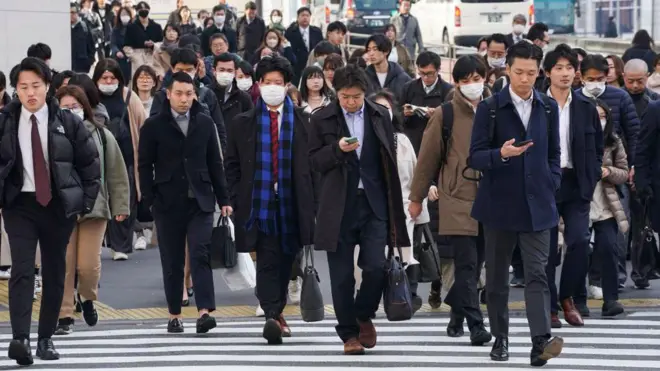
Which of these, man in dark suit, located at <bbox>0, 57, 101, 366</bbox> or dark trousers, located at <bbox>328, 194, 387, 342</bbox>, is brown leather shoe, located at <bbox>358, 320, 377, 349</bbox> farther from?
man in dark suit, located at <bbox>0, 57, 101, 366</bbox>

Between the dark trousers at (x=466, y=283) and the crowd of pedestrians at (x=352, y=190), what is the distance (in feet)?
0.04

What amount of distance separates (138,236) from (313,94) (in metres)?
3.67

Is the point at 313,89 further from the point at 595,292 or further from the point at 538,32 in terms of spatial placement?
the point at 538,32

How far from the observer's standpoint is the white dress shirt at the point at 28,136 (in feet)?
31.7

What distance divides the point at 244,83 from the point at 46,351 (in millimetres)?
5113

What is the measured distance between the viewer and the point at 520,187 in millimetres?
9258

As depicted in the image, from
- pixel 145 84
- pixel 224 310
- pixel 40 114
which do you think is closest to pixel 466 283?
pixel 224 310

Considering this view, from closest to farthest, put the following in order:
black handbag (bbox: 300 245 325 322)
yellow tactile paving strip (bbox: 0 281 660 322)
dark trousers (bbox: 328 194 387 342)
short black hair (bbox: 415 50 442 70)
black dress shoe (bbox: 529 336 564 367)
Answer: black dress shoe (bbox: 529 336 564 367) → dark trousers (bbox: 328 194 387 342) → black handbag (bbox: 300 245 325 322) → yellow tactile paving strip (bbox: 0 281 660 322) → short black hair (bbox: 415 50 442 70)

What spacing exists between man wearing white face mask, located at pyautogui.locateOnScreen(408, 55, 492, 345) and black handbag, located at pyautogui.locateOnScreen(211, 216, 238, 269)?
129cm

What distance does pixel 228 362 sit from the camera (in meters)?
9.59

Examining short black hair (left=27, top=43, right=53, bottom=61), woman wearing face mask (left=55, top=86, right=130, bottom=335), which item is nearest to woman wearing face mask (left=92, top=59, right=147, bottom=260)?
short black hair (left=27, top=43, right=53, bottom=61)

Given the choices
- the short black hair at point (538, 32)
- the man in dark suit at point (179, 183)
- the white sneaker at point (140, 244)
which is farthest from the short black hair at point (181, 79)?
the short black hair at point (538, 32)

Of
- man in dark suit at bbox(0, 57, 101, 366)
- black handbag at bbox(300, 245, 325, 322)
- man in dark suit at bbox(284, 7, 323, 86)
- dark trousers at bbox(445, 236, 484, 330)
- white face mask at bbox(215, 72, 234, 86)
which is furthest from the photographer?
man in dark suit at bbox(284, 7, 323, 86)

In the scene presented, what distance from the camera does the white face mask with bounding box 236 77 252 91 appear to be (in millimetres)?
14406
